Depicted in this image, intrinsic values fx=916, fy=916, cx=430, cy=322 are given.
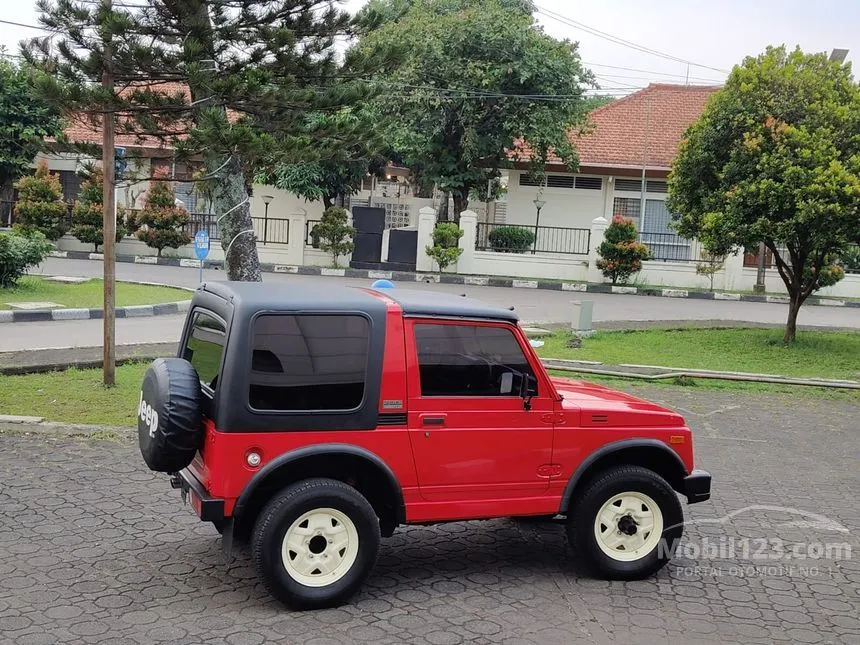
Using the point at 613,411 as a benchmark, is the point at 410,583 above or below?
below

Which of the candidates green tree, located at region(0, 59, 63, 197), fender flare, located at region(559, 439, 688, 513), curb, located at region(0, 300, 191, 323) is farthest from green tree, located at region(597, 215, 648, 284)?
fender flare, located at region(559, 439, 688, 513)

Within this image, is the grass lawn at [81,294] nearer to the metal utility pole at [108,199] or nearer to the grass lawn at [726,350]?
the metal utility pole at [108,199]

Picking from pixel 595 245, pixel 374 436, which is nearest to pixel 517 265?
pixel 595 245

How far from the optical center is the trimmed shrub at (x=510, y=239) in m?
29.9

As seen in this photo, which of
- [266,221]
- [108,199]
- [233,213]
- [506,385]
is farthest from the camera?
[266,221]

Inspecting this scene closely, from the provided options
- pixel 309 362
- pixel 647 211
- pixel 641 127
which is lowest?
pixel 309 362

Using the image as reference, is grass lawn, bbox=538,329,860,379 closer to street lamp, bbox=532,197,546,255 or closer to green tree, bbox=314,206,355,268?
street lamp, bbox=532,197,546,255

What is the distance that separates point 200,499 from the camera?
15.2 feet

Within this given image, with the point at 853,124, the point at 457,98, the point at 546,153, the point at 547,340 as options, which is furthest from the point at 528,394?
the point at 546,153

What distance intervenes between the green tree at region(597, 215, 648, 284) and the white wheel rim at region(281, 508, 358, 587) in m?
23.3

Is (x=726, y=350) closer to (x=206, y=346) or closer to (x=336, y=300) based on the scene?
A: (x=336, y=300)

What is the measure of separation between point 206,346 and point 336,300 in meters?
0.83

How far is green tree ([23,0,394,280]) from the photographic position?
951 cm

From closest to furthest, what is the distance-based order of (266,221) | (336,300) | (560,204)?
(336,300) → (266,221) → (560,204)
